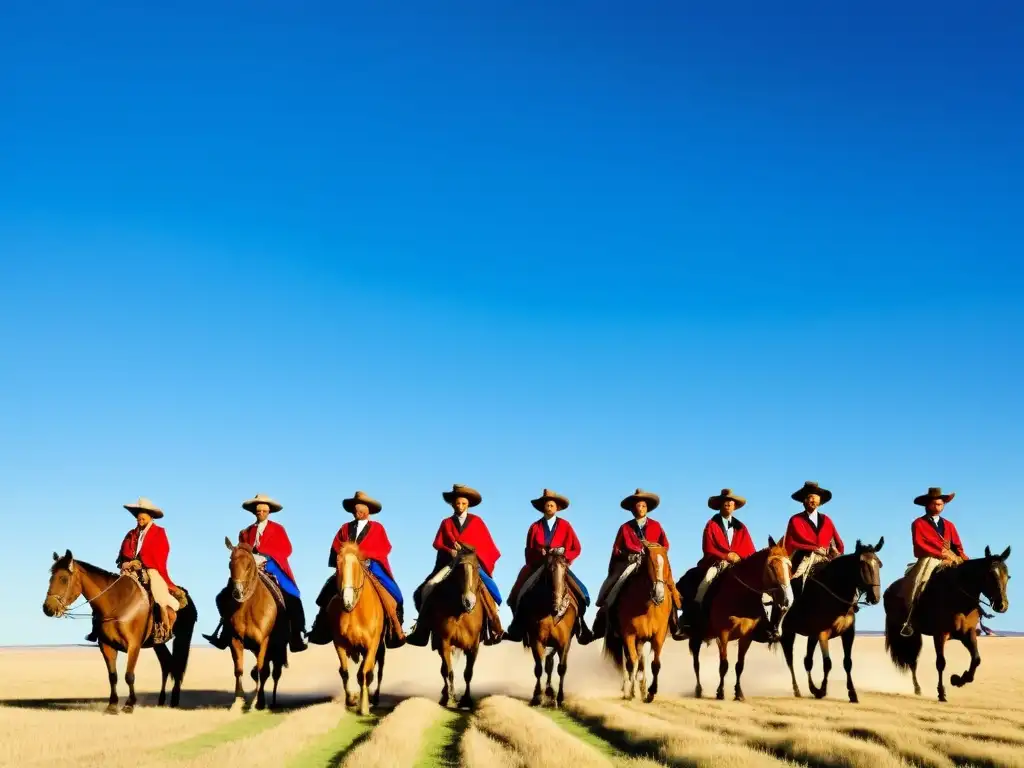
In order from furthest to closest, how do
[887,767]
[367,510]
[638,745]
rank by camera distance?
[367,510] < [638,745] < [887,767]

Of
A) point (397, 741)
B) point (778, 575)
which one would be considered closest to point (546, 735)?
point (397, 741)

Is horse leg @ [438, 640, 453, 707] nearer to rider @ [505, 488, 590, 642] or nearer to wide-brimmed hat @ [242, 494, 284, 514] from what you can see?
rider @ [505, 488, 590, 642]

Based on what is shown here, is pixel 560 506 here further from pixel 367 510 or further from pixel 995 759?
pixel 995 759

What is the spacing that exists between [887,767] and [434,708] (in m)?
9.27

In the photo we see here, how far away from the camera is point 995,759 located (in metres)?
10.0

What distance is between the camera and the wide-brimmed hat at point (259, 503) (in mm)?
20516

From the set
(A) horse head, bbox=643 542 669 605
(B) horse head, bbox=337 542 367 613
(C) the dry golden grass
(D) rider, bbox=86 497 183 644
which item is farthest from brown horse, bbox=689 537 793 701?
(D) rider, bbox=86 497 183 644

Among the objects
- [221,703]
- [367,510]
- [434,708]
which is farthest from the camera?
[221,703]

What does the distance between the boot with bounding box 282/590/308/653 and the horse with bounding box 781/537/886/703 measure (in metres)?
9.89

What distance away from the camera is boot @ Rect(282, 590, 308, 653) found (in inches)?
808

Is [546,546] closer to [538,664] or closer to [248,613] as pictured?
[538,664]

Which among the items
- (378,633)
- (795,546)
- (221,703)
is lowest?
(221,703)

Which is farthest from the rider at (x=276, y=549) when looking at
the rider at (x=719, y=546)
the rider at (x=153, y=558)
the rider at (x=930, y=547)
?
the rider at (x=930, y=547)

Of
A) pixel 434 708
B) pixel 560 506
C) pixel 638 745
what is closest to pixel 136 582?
pixel 434 708
